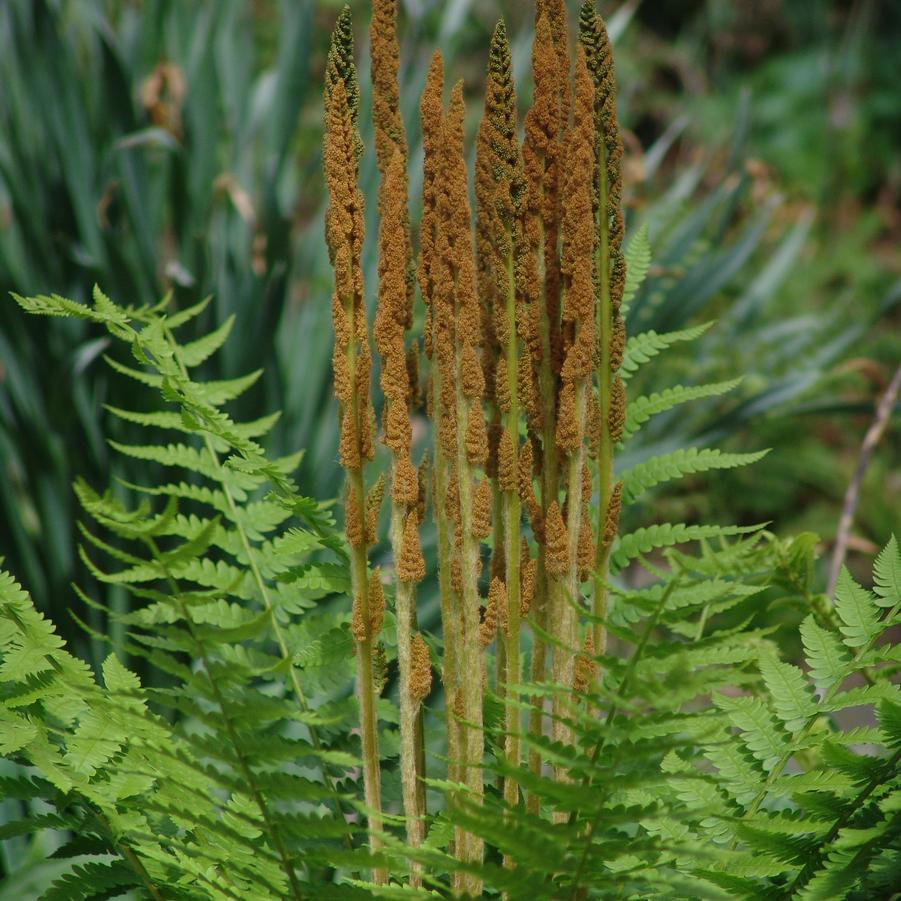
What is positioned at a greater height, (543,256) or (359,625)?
(543,256)

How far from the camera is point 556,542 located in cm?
59

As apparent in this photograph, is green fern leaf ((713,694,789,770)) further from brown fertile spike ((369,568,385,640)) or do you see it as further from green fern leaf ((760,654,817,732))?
brown fertile spike ((369,568,385,640))

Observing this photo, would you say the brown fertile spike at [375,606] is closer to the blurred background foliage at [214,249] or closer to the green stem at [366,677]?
the green stem at [366,677]

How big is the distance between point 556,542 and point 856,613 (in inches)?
7.2

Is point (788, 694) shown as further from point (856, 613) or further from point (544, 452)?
point (544, 452)

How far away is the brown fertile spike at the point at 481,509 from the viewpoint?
591 mm

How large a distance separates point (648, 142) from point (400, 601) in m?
4.34

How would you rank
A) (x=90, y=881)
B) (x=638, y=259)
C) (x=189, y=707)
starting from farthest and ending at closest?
(x=638, y=259) → (x=90, y=881) → (x=189, y=707)

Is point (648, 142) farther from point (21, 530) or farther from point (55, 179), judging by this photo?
point (21, 530)

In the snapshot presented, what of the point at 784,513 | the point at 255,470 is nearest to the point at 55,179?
the point at 255,470

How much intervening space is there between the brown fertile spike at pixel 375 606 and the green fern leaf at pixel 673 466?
18 centimetres

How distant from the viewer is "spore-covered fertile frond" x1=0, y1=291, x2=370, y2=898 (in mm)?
485

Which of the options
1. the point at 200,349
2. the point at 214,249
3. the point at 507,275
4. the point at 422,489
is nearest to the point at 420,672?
the point at 422,489

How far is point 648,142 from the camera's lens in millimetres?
4645
